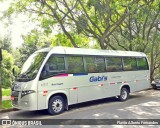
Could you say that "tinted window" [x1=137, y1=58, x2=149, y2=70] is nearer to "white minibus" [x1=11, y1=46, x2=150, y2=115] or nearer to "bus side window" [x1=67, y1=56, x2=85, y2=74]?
"white minibus" [x1=11, y1=46, x2=150, y2=115]

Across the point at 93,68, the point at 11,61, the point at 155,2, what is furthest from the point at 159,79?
the point at 11,61

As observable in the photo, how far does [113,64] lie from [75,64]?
9.26 feet

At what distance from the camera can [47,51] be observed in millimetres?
9273

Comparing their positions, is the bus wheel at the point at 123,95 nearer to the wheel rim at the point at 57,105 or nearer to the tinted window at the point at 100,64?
the tinted window at the point at 100,64

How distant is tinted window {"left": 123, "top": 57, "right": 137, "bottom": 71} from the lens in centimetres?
1284

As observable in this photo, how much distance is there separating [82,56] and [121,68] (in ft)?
10.1

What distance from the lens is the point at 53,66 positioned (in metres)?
9.14

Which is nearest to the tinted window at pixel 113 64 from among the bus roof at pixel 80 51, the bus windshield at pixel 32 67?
the bus roof at pixel 80 51

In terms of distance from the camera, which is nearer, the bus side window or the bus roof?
the bus roof

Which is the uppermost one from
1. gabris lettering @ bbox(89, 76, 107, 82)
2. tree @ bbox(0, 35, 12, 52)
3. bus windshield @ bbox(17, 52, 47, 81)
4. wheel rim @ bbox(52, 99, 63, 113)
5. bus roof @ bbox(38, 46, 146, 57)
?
tree @ bbox(0, 35, 12, 52)

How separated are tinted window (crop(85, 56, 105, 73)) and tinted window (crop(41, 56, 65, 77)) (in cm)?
158

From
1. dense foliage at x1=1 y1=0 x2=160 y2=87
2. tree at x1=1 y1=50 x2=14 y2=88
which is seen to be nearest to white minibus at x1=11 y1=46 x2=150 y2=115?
dense foliage at x1=1 y1=0 x2=160 y2=87

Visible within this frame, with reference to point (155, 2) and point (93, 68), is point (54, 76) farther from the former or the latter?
point (155, 2)

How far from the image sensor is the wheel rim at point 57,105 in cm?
910
